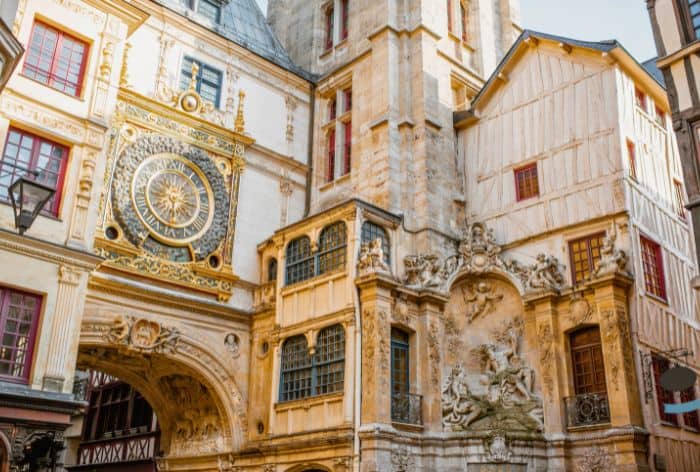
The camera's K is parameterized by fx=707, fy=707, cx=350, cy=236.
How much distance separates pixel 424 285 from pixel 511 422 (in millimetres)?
4075

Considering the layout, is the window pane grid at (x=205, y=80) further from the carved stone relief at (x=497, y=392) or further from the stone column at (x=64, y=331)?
the carved stone relief at (x=497, y=392)

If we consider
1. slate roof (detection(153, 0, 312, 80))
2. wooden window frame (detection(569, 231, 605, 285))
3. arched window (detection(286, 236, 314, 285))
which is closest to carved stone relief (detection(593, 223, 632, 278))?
wooden window frame (detection(569, 231, 605, 285))

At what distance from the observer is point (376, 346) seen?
1700 centimetres

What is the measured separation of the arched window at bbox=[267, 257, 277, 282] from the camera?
67.9ft

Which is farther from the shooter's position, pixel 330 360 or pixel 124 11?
pixel 330 360

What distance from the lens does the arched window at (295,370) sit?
1823 centimetres

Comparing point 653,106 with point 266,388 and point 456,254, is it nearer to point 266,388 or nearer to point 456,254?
point 456,254

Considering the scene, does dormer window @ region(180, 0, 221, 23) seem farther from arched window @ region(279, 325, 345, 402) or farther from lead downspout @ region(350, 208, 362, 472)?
arched window @ region(279, 325, 345, 402)

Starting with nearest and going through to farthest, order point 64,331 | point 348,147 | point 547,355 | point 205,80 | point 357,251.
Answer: point 64,331 → point 547,355 → point 357,251 → point 205,80 → point 348,147

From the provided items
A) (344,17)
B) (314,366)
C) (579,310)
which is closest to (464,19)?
(344,17)

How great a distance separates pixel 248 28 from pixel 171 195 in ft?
27.4

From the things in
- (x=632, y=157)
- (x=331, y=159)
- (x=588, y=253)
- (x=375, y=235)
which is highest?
(x=331, y=159)

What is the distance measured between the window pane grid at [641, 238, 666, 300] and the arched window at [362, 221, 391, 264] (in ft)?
21.3

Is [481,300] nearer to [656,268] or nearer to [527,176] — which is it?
[527,176]
